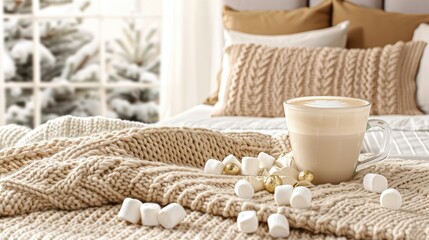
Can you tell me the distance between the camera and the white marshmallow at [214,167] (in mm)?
1232

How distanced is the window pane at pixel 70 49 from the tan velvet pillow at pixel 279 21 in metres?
1.06

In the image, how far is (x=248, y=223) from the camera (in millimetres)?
967

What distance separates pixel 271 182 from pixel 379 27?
194 centimetres

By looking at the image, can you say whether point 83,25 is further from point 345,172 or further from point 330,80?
point 345,172

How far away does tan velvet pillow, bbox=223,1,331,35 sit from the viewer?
305cm

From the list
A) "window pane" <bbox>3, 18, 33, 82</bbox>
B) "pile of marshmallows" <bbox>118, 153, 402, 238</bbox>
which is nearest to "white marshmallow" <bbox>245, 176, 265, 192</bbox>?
"pile of marshmallows" <bbox>118, 153, 402, 238</bbox>

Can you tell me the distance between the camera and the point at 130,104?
405 cm

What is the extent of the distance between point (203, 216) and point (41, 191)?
23cm

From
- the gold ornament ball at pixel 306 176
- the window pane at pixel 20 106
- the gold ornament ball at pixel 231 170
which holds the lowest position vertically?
the window pane at pixel 20 106

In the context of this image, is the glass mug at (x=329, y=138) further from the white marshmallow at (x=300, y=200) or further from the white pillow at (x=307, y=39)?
the white pillow at (x=307, y=39)

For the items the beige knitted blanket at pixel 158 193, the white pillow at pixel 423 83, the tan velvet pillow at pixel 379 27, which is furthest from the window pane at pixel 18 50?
the beige knitted blanket at pixel 158 193

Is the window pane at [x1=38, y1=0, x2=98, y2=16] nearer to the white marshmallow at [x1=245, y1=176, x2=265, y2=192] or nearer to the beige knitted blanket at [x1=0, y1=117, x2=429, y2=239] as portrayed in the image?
the beige knitted blanket at [x1=0, y1=117, x2=429, y2=239]

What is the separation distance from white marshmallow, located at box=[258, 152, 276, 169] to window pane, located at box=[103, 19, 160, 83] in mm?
2746

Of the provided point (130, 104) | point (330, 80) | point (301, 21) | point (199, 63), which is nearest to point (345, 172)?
point (330, 80)
